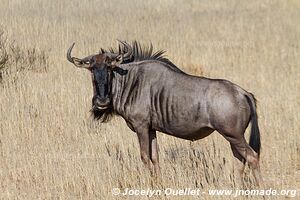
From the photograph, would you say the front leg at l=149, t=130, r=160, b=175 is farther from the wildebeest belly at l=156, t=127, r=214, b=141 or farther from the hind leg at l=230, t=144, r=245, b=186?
the hind leg at l=230, t=144, r=245, b=186

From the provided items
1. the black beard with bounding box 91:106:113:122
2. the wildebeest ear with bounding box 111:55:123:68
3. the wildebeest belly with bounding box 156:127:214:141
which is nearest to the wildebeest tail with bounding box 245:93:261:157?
the wildebeest belly with bounding box 156:127:214:141

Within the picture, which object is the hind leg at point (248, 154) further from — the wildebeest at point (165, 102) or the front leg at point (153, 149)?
the front leg at point (153, 149)

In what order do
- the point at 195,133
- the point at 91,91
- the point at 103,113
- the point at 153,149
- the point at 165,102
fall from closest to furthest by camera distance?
the point at 195,133, the point at 165,102, the point at 153,149, the point at 103,113, the point at 91,91

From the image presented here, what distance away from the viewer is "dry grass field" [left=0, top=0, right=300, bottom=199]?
7.27 metres

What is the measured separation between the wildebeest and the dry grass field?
0.36 metres

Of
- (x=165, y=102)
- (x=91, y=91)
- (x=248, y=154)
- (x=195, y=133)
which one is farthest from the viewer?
(x=91, y=91)

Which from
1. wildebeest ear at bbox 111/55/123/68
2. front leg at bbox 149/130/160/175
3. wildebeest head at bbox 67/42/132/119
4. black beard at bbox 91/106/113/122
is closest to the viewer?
wildebeest head at bbox 67/42/132/119

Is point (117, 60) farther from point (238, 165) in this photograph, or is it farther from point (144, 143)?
point (238, 165)

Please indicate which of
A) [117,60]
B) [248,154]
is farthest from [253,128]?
[117,60]

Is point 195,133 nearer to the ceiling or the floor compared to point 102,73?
nearer to the floor

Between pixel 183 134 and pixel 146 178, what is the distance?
57 cm

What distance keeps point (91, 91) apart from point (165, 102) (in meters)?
4.62

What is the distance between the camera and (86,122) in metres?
9.84

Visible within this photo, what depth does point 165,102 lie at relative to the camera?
6949 mm
